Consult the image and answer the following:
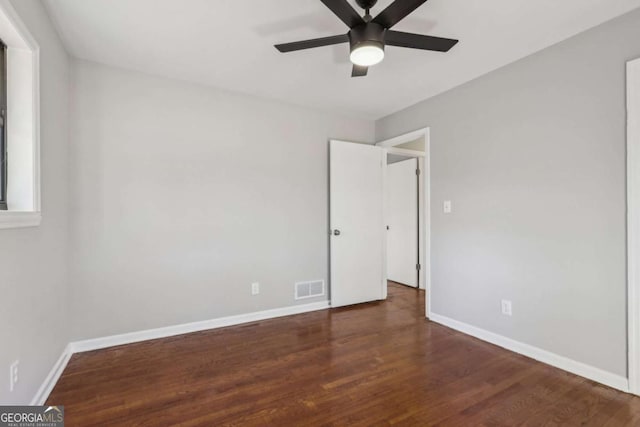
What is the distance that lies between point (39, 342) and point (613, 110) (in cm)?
399

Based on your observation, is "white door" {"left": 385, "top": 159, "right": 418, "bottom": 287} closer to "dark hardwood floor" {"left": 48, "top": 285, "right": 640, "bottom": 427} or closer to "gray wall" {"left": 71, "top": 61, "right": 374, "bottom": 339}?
"gray wall" {"left": 71, "top": 61, "right": 374, "bottom": 339}

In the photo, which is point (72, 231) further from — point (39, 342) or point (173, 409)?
point (173, 409)

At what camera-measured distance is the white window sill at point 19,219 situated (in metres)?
1.33

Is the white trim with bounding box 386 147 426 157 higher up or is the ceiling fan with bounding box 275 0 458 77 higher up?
the ceiling fan with bounding box 275 0 458 77

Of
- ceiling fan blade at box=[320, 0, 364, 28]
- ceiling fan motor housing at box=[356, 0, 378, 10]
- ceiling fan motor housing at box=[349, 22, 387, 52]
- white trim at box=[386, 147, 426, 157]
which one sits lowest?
white trim at box=[386, 147, 426, 157]

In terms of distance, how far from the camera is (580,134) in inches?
84.2

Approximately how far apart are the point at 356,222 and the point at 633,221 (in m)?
2.44

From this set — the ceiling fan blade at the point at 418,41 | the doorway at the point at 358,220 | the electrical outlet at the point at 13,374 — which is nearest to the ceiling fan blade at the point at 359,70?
the ceiling fan blade at the point at 418,41

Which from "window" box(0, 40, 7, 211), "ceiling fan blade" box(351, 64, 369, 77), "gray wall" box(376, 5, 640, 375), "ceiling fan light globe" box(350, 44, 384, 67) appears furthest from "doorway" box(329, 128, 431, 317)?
"window" box(0, 40, 7, 211)

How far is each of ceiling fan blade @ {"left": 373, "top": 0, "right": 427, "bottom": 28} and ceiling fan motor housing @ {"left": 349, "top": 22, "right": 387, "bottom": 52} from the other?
0.10 ft

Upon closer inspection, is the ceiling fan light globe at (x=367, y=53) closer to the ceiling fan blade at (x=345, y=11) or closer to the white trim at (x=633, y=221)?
the ceiling fan blade at (x=345, y=11)

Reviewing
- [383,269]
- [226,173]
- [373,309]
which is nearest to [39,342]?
[226,173]

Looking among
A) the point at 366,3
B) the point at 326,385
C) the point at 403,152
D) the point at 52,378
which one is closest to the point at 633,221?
the point at 366,3

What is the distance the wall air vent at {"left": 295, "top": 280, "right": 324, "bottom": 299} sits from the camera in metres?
3.47
